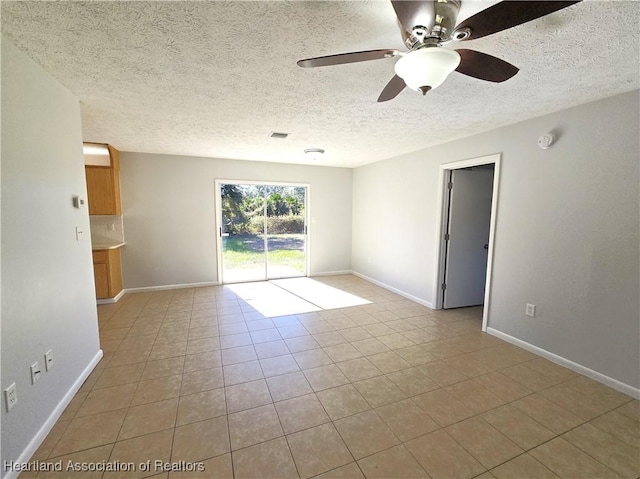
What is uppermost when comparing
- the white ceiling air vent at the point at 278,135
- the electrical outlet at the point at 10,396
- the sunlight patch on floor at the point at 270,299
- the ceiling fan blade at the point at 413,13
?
the white ceiling air vent at the point at 278,135

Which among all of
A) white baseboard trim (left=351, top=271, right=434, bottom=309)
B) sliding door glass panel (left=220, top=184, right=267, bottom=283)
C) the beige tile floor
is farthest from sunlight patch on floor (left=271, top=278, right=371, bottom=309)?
the beige tile floor

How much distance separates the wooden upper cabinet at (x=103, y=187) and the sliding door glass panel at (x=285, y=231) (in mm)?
2375

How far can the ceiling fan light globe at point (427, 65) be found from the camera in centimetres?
119

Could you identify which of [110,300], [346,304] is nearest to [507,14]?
[346,304]

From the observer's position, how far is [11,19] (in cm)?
134

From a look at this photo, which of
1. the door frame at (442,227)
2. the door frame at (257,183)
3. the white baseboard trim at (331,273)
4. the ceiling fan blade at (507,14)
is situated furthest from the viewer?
the white baseboard trim at (331,273)

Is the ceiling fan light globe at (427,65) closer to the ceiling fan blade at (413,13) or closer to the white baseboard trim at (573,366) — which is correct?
the ceiling fan blade at (413,13)

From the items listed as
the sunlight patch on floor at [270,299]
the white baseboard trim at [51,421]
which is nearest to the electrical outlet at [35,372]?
the white baseboard trim at [51,421]

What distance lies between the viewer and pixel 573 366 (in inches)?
96.0

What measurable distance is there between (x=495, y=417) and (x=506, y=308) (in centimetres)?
146

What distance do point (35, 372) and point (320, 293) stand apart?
3485mm

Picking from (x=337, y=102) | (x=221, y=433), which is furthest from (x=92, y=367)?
(x=337, y=102)

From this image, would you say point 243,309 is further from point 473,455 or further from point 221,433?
point 473,455

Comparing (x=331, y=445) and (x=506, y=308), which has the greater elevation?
(x=506, y=308)
